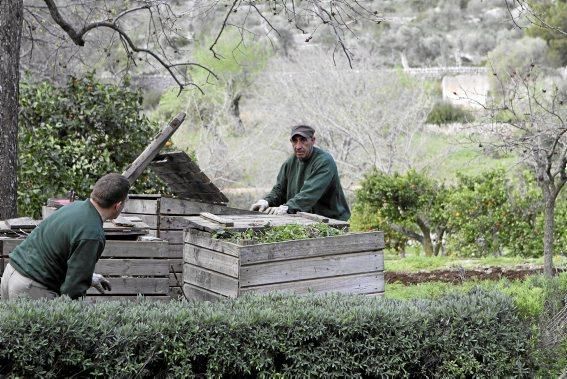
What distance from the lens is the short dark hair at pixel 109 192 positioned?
19.6ft

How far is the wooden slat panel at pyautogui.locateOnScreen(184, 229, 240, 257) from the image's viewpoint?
6742 mm

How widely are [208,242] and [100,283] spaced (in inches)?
39.1

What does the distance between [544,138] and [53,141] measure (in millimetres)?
6404

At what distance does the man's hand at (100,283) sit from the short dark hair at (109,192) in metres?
0.64

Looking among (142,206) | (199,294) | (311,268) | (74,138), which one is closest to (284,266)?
(311,268)

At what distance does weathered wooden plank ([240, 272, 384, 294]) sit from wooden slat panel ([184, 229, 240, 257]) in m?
0.30

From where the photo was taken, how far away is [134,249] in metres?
6.95

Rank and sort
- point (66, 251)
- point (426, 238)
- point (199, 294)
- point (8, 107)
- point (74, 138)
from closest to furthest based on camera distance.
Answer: point (66, 251)
point (199, 294)
point (8, 107)
point (74, 138)
point (426, 238)

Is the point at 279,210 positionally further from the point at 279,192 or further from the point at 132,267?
the point at 132,267

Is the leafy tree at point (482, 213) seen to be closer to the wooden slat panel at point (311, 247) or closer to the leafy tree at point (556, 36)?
the wooden slat panel at point (311, 247)

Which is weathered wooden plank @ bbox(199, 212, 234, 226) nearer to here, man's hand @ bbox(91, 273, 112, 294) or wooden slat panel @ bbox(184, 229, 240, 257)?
wooden slat panel @ bbox(184, 229, 240, 257)

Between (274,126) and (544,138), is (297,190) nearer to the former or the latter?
(544,138)

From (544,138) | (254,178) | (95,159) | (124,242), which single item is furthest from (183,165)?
(254,178)

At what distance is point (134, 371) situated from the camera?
17.3 feet
